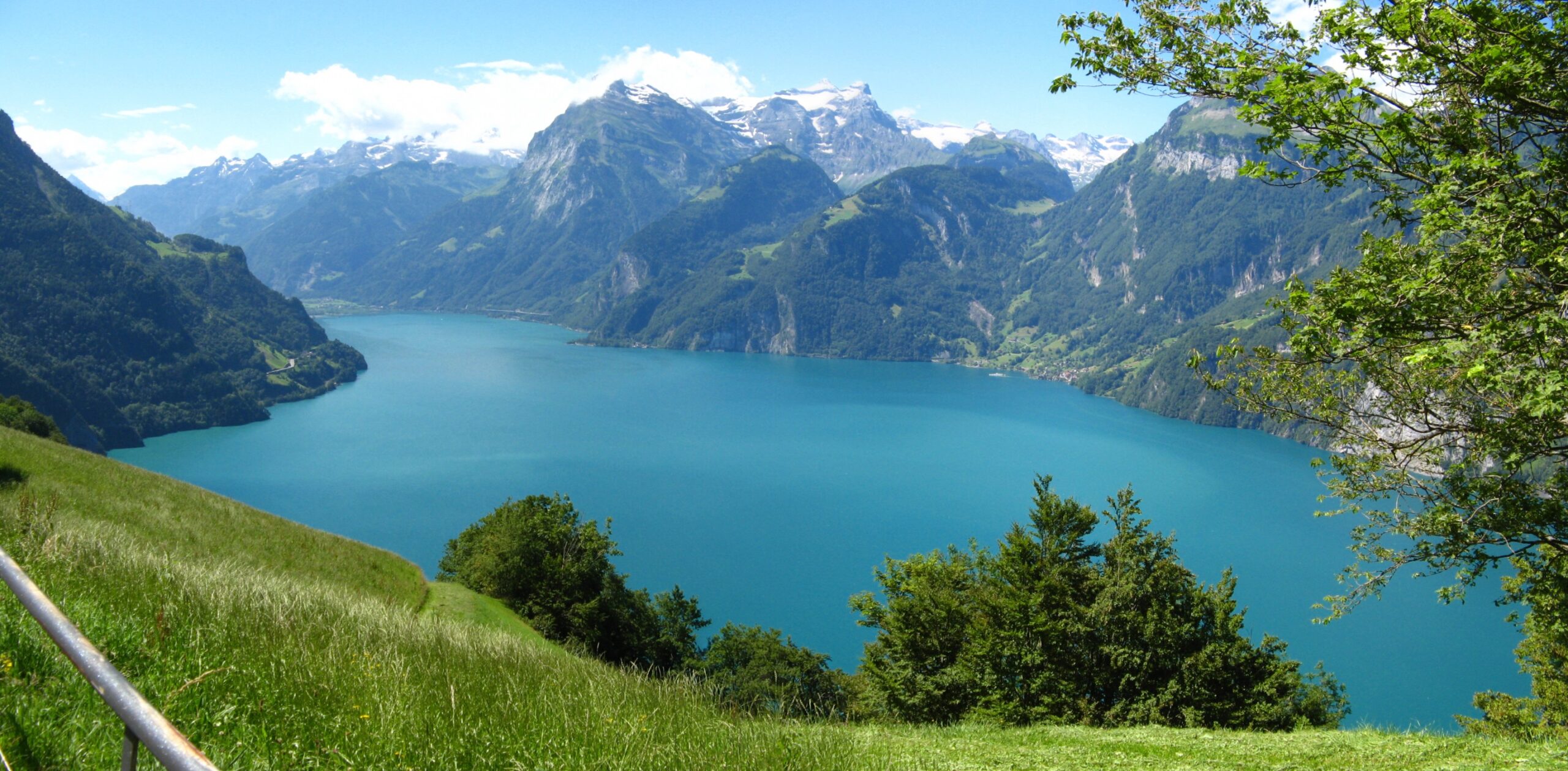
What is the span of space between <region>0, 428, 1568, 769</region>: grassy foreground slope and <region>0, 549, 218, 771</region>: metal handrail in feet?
3.29

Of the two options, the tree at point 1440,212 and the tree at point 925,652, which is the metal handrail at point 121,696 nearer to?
the tree at point 1440,212

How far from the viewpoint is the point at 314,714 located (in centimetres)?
416

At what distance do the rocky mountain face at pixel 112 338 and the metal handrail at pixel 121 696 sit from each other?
408 ft

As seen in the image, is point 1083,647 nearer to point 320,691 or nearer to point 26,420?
point 320,691

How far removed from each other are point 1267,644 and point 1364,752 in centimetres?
1469

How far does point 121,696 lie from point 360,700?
9.86 ft

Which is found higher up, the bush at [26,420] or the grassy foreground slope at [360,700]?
the grassy foreground slope at [360,700]

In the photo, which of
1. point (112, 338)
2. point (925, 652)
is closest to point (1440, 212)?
point (925, 652)

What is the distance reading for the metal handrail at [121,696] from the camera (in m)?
1.56

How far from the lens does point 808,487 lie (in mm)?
93312

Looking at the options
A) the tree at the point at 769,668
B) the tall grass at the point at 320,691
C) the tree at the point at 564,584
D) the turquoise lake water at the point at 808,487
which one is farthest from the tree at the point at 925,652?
the tall grass at the point at 320,691

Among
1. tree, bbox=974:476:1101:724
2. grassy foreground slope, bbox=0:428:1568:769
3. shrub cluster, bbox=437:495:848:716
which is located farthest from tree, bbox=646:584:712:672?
grassy foreground slope, bbox=0:428:1568:769

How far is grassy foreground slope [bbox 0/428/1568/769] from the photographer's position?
12.4ft

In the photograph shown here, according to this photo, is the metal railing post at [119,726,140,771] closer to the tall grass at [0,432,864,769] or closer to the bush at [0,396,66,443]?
the tall grass at [0,432,864,769]
